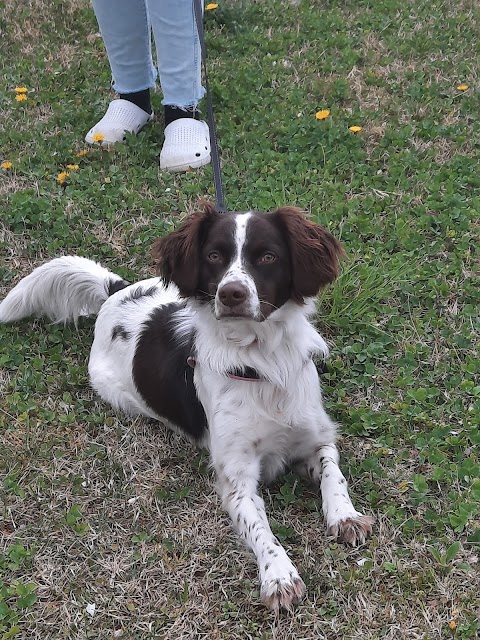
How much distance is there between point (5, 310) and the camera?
3.62 metres

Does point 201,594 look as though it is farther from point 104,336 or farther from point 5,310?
point 5,310

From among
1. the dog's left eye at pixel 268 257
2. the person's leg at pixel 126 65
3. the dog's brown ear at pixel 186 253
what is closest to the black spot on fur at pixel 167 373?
the dog's brown ear at pixel 186 253

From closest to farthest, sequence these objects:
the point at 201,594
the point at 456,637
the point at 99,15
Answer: the point at 456,637 → the point at 201,594 → the point at 99,15

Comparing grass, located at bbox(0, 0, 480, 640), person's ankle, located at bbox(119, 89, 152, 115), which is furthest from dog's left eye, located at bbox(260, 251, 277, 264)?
person's ankle, located at bbox(119, 89, 152, 115)

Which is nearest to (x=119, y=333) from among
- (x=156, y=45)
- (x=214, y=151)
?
(x=214, y=151)

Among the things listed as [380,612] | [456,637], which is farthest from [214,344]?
[456,637]

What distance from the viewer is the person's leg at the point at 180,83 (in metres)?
4.26

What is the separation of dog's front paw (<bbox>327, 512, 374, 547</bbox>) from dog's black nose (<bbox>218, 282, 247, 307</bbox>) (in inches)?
32.6

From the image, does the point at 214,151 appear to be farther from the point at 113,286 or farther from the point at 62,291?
the point at 62,291

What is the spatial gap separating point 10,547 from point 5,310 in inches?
53.2

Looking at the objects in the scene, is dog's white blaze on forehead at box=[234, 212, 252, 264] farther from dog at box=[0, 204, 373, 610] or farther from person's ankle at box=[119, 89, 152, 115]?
person's ankle at box=[119, 89, 152, 115]

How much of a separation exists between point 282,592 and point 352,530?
13.7 inches

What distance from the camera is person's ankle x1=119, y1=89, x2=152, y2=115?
→ 191 inches

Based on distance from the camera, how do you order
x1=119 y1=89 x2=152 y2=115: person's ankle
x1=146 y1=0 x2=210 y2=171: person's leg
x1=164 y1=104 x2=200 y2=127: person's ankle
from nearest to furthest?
x1=146 y1=0 x2=210 y2=171: person's leg < x1=164 y1=104 x2=200 y2=127: person's ankle < x1=119 y1=89 x2=152 y2=115: person's ankle
